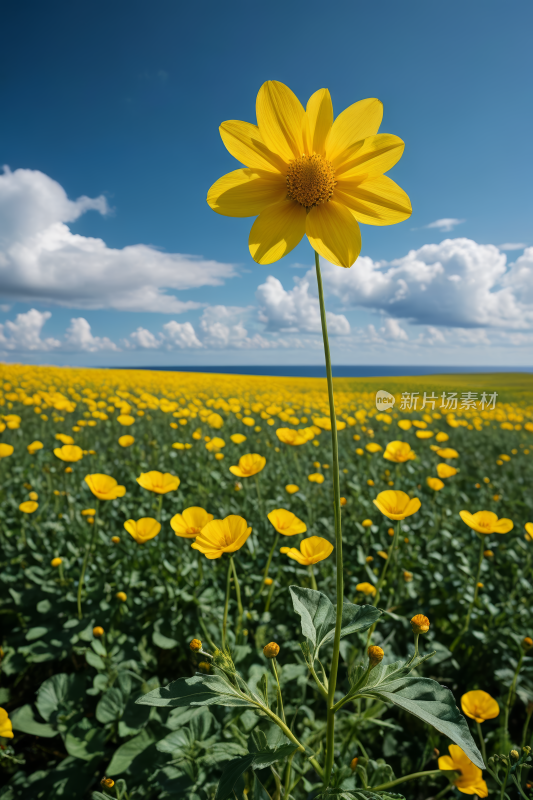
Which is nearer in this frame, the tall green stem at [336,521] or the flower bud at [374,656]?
the tall green stem at [336,521]

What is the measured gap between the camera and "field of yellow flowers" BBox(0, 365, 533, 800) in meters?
0.95

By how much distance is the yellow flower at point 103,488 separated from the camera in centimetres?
170

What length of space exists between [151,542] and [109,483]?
2.22ft

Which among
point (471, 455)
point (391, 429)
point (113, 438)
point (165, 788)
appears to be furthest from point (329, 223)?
point (391, 429)

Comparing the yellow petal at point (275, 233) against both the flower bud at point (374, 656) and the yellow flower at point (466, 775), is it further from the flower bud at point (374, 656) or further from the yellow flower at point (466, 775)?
the yellow flower at point (466, 775)

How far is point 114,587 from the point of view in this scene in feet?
6.50

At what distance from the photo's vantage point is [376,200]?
2.34 ft

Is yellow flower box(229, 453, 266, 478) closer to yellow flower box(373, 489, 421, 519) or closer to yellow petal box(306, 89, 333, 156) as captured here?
yellow flower box(373, 489, 421, 519)

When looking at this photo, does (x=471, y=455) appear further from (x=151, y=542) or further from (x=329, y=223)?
(x=329, y=223)

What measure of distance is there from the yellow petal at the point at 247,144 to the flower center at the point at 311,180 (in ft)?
0.12

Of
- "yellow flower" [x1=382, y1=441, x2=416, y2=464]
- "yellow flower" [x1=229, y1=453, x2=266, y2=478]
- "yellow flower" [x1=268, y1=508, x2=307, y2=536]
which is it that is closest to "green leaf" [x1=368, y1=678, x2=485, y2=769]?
"yellow flower" [x1=268, y1=508, x2=307, y2=536]

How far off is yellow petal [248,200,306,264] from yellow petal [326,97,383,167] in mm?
119

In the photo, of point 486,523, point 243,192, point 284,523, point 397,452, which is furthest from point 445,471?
point 243,192

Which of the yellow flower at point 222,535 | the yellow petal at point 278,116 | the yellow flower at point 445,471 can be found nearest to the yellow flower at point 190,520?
the yellow flower at point 222,535
